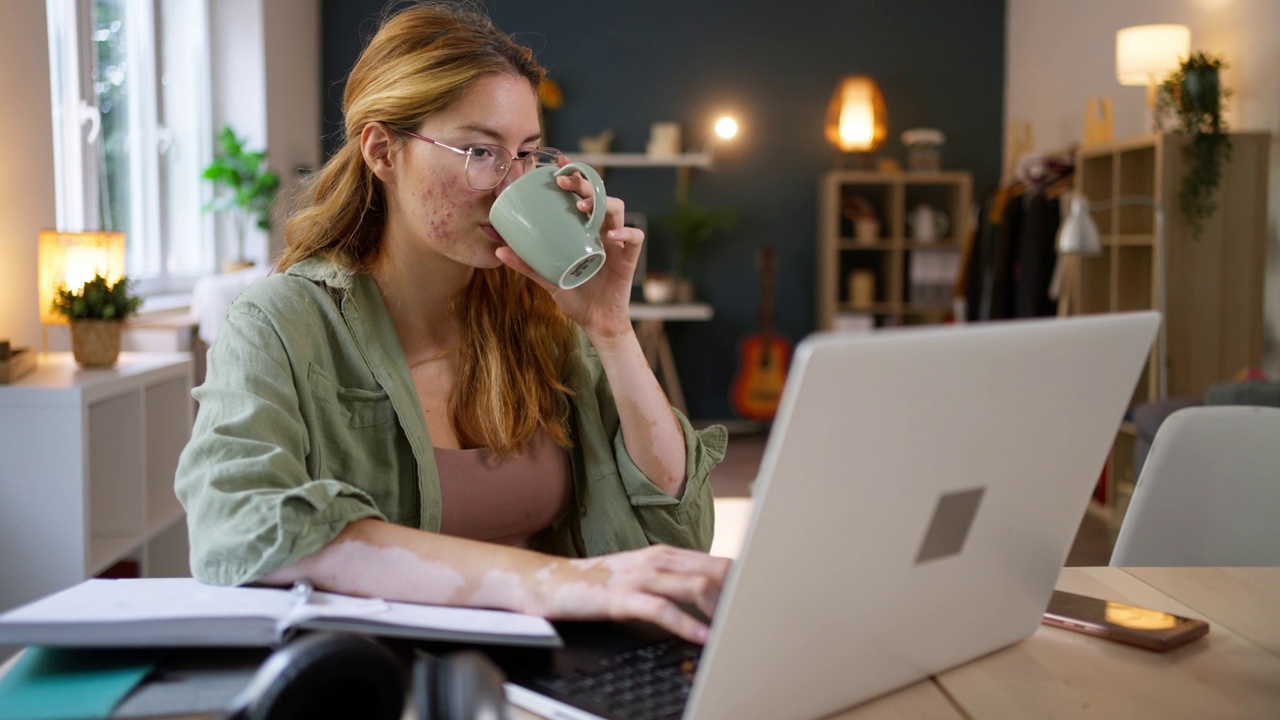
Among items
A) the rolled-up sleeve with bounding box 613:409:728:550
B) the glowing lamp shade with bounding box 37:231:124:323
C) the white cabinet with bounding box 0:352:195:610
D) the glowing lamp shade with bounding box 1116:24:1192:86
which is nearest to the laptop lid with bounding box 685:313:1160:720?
the rolled-up sleeve with bounding box 613:409:728:550

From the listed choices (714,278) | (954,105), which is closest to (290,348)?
(714,278)

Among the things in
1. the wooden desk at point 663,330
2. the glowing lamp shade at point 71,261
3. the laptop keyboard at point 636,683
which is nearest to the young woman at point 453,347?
the laptop keyboard at point 636,683

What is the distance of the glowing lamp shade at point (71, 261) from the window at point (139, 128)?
2.18 feet

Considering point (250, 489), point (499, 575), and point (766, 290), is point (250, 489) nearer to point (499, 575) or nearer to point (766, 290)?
point (499, 575)

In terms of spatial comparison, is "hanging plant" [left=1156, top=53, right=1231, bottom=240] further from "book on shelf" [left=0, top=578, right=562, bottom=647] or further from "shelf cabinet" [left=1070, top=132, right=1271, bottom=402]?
"book on shelf" [left=0, top=578, right=562, bottom=647]

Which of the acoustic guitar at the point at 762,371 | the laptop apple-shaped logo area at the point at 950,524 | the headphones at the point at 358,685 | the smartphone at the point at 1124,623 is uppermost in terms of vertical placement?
the laptop apple-shaped logo area at the point at 950,524

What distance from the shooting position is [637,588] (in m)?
0.83

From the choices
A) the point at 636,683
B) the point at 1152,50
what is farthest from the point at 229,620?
the point at 1152,50

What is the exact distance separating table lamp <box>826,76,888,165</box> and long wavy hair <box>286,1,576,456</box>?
5.08 metres

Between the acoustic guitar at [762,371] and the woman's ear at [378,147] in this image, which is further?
the acoustic guitar at [762,371]

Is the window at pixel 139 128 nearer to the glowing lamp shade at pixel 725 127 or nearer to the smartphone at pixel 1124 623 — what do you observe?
the glowing lamp shade at pixel 725 127

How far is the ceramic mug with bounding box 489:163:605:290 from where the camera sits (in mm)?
1167

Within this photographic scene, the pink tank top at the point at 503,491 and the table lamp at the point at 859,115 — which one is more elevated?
the table lamp at the point at 859,115

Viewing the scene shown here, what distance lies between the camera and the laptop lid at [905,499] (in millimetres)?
600
